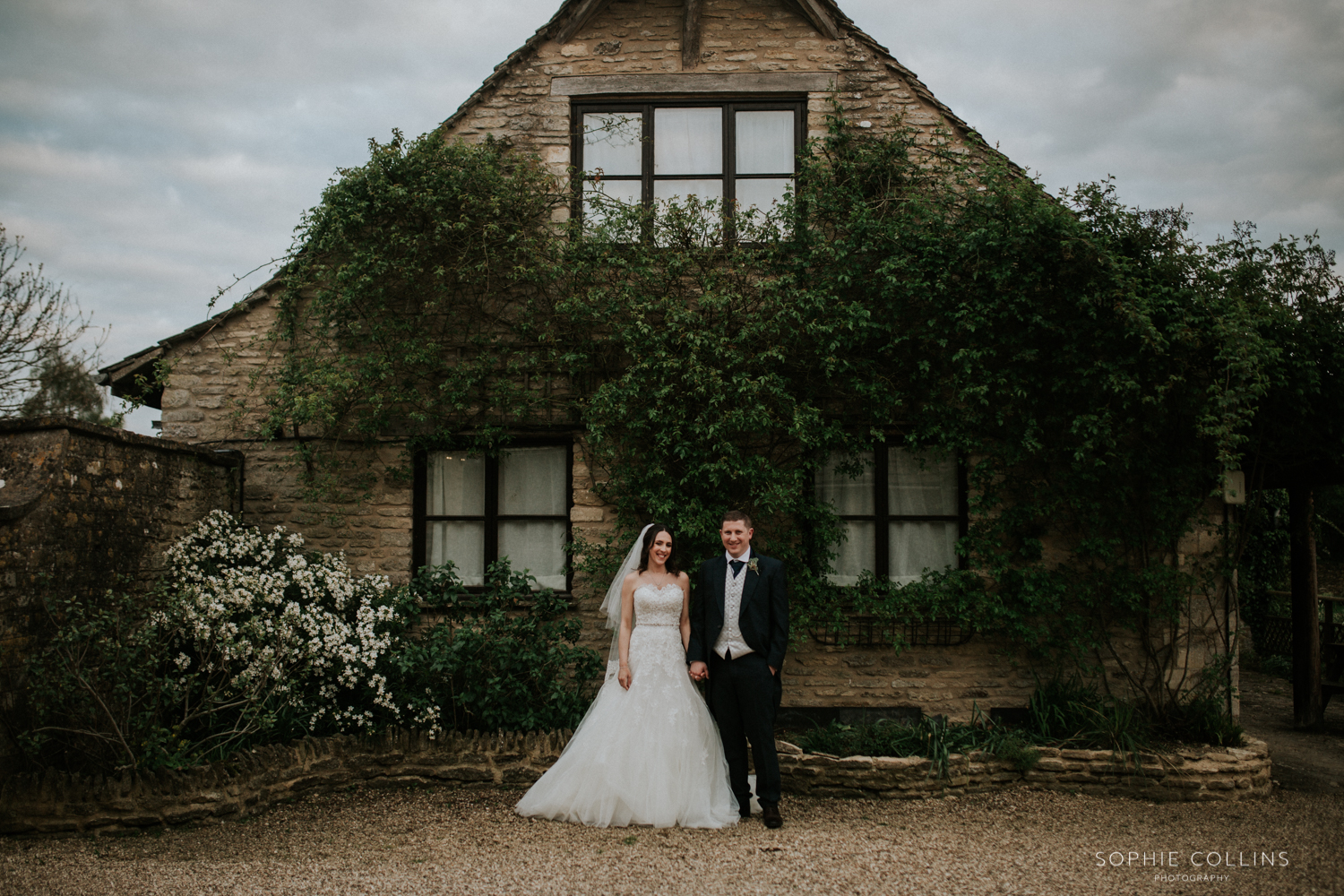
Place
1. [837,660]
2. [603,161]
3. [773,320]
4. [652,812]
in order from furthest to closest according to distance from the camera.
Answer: [603,161], [837,660], [773,320], [652,812]

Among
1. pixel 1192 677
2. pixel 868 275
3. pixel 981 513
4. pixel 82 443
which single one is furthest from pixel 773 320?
pixel 82 443

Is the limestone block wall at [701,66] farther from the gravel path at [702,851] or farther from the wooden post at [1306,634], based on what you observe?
the gravel path at [702,851]

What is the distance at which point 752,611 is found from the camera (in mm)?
4926

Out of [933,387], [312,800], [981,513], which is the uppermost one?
[933,387]

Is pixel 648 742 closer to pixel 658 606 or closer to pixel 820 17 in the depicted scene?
pixel 658 606

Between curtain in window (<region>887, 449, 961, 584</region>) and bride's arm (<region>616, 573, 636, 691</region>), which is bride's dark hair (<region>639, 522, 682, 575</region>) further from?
curtain in window (<region>887, 449, 961, 584</region>)

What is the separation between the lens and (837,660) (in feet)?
22.3

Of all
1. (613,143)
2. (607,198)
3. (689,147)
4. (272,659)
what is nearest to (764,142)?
(689,147)

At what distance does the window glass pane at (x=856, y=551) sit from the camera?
702 centimetres

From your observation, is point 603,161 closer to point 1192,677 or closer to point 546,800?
point 546,800

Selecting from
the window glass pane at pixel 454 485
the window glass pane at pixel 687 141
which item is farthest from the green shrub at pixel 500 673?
the window glass pane at pixel 687 141

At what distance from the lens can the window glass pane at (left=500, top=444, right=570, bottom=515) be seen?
23.6 ft

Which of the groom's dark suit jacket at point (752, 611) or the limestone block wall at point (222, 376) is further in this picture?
the limestone block wall at point (222, 376)

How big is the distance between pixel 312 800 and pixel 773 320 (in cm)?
487
